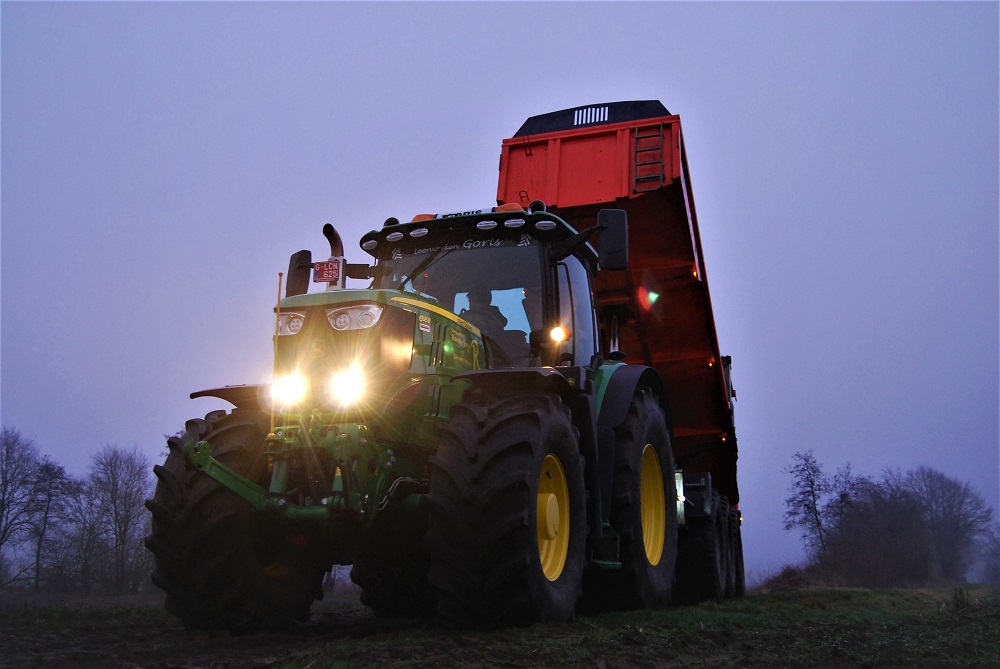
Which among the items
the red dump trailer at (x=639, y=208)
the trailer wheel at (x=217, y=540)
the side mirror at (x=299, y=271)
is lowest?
the trailer wheel at (x=217, y=540)

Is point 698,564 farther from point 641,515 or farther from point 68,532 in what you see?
point 68,532

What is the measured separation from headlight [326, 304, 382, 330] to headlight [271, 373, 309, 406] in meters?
0.36

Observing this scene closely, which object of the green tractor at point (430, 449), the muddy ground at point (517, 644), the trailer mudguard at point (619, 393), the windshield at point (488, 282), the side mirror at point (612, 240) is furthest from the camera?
the trailer mudguard at point (619, 393)

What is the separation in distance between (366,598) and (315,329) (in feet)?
8.72

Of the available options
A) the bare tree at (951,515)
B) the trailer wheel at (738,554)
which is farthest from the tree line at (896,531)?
the trailer wheel at (738,554)

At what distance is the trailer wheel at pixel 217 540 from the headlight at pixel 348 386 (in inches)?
23.1

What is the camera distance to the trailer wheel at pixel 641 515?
6.10m

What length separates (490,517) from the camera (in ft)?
13.9

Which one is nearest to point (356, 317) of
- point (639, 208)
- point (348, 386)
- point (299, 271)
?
point (348, 386)

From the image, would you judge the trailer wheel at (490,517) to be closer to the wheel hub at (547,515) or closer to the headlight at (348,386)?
the wheel hub at (547,515)

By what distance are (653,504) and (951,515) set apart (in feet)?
138

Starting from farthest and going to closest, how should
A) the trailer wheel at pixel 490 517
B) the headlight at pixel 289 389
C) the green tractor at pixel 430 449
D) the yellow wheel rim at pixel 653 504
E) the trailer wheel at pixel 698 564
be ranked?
the trailer wheel at pixel 698 564 → the yellow wheel rim at pixel 653 504 → the headlight at pixel 289 389 → the green tractor at pixel 430 449 → the trailer wheel at pixel 490 517

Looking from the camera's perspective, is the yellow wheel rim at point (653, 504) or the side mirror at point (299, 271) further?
the yellow wheel rim at point (653, 504)

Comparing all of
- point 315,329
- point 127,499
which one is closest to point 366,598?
point 315,329
